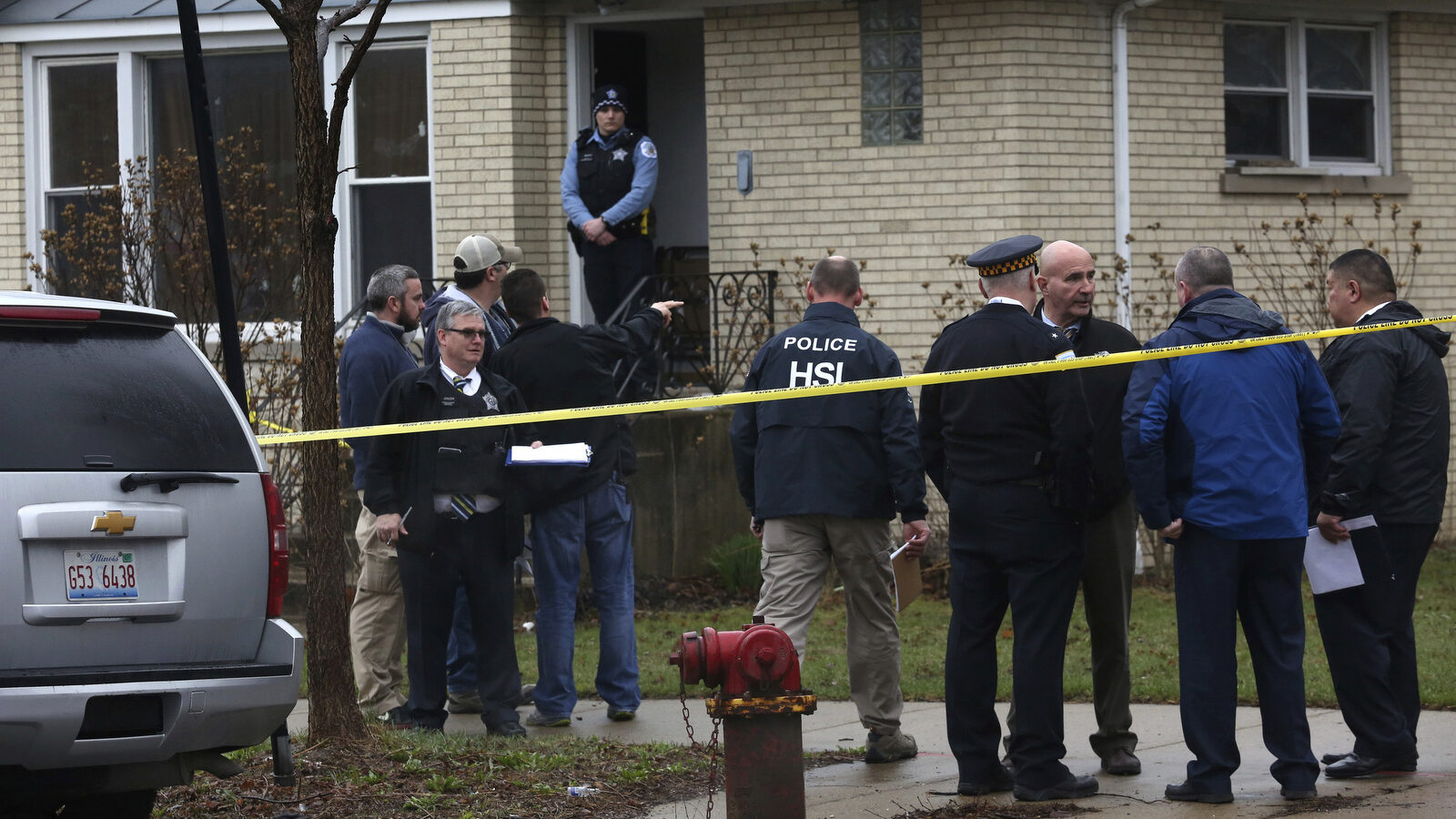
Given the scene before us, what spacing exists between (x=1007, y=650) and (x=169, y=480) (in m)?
6.06

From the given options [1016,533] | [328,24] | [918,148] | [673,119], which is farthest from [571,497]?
[673,119]

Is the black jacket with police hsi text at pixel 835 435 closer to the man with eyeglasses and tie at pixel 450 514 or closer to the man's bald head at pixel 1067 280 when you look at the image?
the man's bald head at pixel 1067 280

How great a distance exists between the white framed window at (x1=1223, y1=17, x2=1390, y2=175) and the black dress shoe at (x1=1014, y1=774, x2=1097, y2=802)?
308 inches

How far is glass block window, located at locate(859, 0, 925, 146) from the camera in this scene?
1202 centimetres

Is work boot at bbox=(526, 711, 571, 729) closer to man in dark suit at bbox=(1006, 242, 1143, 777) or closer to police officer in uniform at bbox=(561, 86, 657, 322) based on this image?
man in dark suit at bbox=(1006, 242, 1143, 777)

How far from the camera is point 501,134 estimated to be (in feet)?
40.8

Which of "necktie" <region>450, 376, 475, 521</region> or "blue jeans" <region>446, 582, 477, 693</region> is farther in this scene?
"blue jeans" <region>446, 582, 477, 693</region>

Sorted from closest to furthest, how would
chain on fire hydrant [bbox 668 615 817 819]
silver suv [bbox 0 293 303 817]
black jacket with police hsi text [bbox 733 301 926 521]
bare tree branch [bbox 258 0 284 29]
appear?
silver suv [bbox 0 293 303 817] → chain on fire hydrant [bbox 668 615 817 819] → bare tree branch [bbox 258 0 284 29] → black jacket with police hsi text [bbox 733 301 926 521]

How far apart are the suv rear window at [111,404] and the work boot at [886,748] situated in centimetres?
292

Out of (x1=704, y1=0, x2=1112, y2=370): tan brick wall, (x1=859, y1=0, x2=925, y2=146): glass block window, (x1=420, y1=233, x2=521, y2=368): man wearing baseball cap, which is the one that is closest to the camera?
(x1=420, y1=233, x2=521, y2=368): man wearing baseball cap

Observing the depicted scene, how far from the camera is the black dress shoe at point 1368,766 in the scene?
6.20 meters

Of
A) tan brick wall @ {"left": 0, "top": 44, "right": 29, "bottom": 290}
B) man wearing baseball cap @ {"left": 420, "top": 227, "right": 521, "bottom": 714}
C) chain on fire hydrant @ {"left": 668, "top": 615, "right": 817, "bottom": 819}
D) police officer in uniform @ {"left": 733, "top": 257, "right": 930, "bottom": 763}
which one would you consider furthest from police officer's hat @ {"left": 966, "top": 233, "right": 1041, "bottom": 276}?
tan brick wall @ {"left": 0, "top": 44, "right": 29, "bottom": 290}

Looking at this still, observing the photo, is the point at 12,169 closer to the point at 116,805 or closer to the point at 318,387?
the point at 318,387

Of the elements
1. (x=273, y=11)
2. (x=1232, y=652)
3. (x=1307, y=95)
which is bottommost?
(x=1232, y=652)
